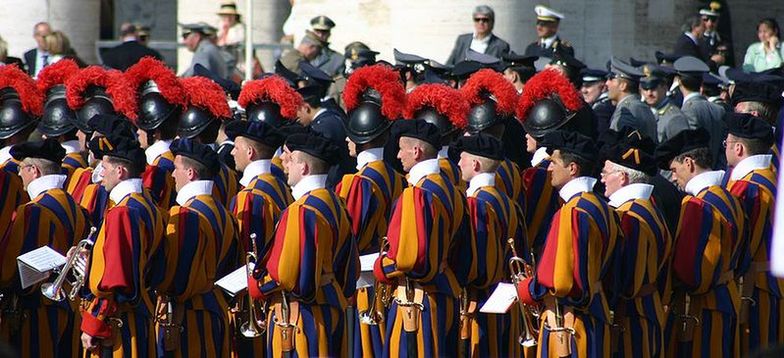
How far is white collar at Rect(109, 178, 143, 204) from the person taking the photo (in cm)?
916

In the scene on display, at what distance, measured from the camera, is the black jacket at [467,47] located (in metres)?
15.9

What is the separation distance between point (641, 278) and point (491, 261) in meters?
1.21

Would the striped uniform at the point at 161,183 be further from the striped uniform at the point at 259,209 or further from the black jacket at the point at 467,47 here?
the black jacket at the point at 467,47

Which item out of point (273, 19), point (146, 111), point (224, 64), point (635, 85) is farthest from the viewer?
point (273, 19)

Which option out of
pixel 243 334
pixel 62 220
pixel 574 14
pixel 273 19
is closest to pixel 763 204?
pixel 243 334

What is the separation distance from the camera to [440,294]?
9.93 meters

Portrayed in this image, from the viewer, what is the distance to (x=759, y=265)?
10.3 metres

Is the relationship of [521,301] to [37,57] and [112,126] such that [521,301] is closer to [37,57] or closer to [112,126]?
[112,126]

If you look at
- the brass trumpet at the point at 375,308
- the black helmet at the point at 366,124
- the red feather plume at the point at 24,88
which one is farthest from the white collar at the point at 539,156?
the red feather plume at the point at 24,88

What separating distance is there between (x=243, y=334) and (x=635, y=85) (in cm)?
551

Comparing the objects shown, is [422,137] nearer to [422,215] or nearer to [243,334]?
[422,215]

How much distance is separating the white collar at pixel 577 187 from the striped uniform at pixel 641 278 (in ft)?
0.62

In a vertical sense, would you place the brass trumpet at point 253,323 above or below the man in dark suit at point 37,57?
below

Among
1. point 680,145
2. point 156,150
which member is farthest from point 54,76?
point 680,145
